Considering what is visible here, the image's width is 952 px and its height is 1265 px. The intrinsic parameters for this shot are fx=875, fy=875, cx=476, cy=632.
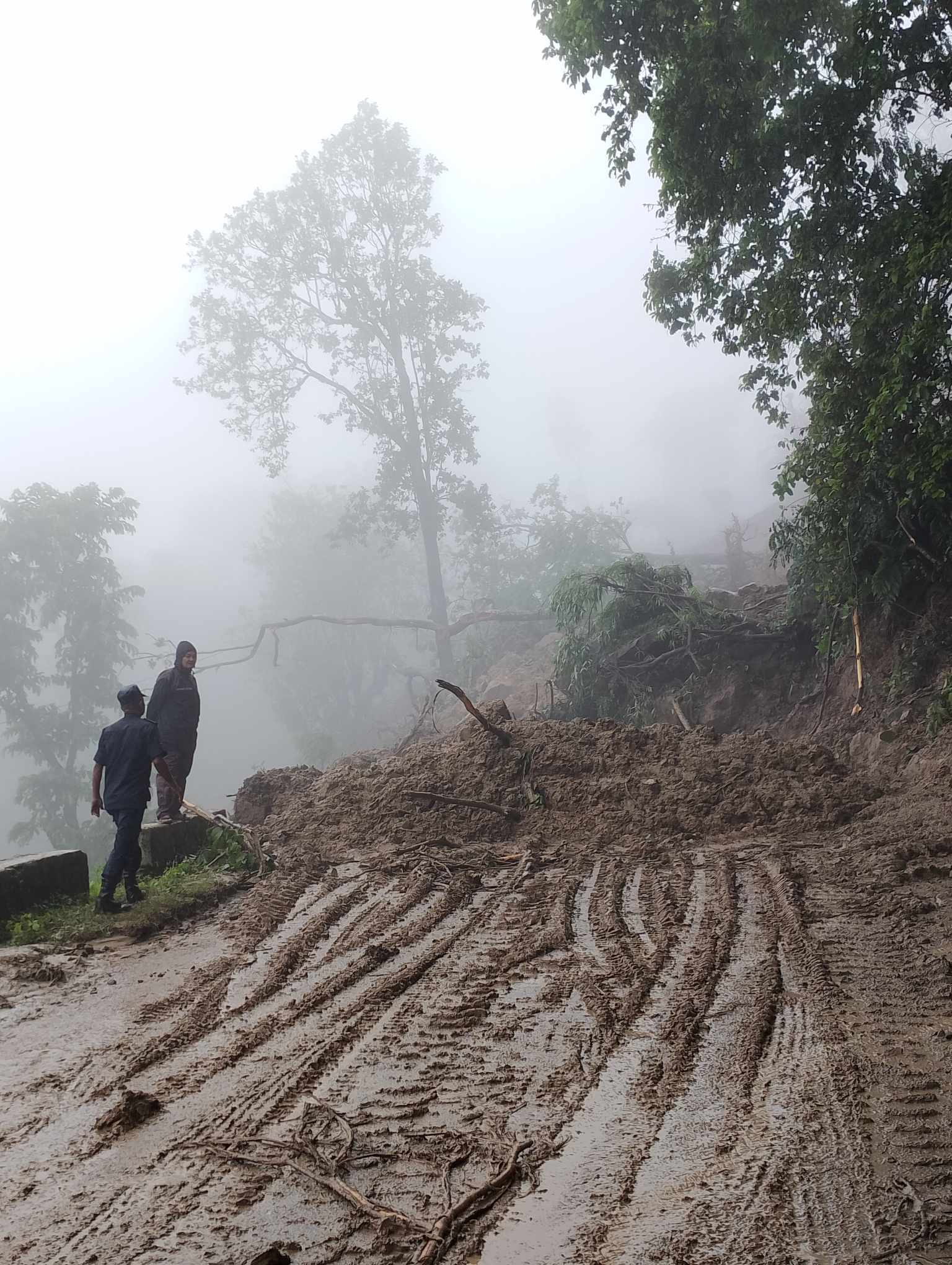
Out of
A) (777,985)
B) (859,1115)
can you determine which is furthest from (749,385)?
(859,1115)

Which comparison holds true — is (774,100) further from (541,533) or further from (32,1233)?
(541,533)

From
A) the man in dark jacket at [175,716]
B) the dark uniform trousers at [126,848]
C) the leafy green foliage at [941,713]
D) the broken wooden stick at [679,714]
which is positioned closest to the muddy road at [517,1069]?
the dark uniform trousers at [126,848]

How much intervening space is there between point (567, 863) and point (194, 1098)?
414 cm

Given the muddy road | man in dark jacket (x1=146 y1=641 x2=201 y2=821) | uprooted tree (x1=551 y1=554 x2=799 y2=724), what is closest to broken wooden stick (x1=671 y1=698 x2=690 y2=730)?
uprooted tree (x1=551 y1=554 x2=799 y2=724)

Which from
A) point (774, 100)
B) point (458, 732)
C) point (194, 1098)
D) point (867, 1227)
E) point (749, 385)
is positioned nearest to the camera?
point (867, 1227)

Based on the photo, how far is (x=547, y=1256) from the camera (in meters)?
2.20

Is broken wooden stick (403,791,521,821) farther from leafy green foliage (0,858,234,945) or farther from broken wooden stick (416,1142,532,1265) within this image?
broken wooden stick (416,1142,532,1265)

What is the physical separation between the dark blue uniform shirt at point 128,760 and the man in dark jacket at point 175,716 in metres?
1.65

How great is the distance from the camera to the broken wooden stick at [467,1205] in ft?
7.26

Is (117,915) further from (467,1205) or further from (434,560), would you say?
(434,560)

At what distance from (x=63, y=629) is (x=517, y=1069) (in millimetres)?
27693

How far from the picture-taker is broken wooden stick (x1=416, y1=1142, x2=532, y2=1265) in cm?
221

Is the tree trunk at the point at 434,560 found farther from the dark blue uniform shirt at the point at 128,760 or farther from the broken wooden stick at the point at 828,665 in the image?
the dark blue uniform shirt at the point at 128,760

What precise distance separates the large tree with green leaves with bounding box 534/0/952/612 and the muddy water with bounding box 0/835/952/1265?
15.0ft
